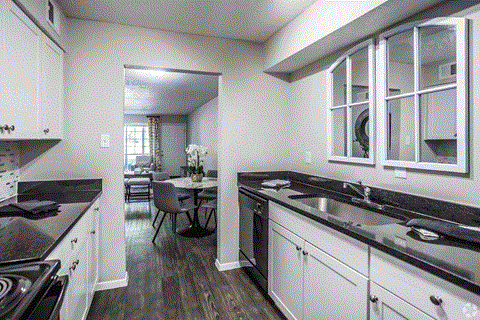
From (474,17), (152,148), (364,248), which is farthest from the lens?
(152,148)

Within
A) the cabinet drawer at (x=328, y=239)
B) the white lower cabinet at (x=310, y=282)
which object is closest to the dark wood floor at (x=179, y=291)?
the white lower cabinet at (x=310, y=282)

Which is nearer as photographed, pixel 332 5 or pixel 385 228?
pixel 385 228

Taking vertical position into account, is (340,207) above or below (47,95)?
below

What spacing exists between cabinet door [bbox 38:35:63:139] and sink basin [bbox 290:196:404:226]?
1887mm

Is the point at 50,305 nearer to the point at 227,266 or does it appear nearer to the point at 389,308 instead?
the point at 389,308

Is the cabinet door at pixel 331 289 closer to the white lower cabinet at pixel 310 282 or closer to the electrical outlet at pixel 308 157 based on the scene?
the white lower cabinet at pixel 310 282

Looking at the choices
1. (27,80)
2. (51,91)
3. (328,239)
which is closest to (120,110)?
(51,91)

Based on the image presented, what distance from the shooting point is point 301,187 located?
99.8 inches

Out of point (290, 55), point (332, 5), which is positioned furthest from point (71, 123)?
point (332, 5)

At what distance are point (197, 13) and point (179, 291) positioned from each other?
7.77ft

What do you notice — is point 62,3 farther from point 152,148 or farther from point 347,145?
point 152,148

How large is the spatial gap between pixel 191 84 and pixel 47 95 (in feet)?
10.5

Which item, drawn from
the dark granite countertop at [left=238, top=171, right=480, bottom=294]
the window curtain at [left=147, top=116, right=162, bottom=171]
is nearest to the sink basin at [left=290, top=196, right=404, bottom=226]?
the dark granite countertop at [left=238, top=171, right=480, bottom=294]

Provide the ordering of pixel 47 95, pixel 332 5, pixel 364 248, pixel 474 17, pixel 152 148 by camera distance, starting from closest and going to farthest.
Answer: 1. pixel 364 248
2. pixel 474 17
3. pixel 332 5
4. pixel 47 95
5. pixel 152 148
